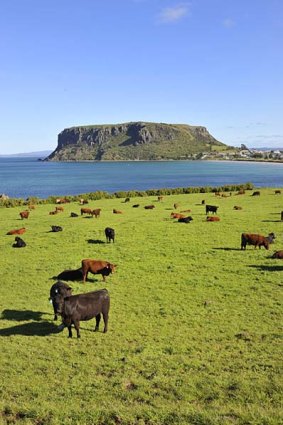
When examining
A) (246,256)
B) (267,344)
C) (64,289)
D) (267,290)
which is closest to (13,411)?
(64,289)

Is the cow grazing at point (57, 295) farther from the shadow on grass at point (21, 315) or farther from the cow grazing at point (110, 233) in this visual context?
the cow grazing at point (110, 233)

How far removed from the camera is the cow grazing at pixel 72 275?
60.7 feet

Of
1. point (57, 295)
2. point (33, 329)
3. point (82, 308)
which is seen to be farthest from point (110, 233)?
point (82, 308)

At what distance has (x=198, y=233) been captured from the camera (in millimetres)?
28797

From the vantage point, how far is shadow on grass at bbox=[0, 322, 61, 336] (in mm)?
13180

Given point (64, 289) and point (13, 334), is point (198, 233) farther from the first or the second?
point (13, 334)

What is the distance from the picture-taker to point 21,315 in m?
14.6

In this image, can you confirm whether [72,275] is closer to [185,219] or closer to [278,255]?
[278,255]

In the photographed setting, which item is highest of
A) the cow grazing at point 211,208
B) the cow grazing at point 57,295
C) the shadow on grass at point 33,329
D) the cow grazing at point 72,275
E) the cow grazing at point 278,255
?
the cow grazing at point 211,208

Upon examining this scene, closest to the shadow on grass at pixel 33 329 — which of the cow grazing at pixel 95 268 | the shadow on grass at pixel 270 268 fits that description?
the cow grazing at pixel 95 268

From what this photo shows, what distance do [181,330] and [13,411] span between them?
5.84 m

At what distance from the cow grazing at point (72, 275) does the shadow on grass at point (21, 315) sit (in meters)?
3.68

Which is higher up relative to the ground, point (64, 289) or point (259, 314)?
point (64, 289)

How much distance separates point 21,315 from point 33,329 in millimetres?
1349
